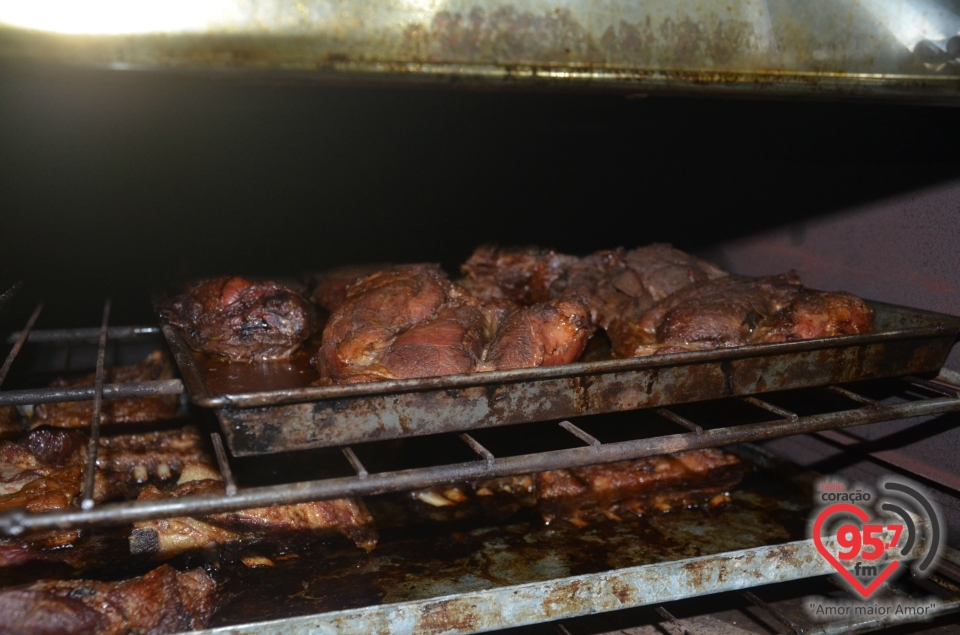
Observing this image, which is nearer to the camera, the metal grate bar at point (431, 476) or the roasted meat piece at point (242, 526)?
the metal grate bar at point (431, 476)

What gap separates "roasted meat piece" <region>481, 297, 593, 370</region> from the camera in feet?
8.85

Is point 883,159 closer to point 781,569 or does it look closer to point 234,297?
point 781,569

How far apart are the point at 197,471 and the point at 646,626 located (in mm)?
1929

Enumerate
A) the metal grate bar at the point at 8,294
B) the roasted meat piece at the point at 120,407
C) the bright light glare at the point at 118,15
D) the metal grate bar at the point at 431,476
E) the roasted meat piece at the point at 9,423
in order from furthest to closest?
the roasted meat piece at the point at 120,407 < the roasted meat piece at the point at 9,423 < the metal grate bar at the point at 8,294 < the metal grate bar at the point at 431,476 < the bright light glare at the point at 118,15

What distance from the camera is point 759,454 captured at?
3.98m

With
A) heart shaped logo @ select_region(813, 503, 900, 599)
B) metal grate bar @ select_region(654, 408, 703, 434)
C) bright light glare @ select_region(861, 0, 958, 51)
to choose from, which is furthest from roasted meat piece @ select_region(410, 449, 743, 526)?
bright light glare @ select_region(861, 0, 958, 51)

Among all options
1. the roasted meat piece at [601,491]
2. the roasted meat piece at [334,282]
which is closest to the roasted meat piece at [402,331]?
the roasted meat piece at [334,282]

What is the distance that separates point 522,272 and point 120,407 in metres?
2.19

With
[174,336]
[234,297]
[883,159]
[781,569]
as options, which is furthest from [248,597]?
[883,159]

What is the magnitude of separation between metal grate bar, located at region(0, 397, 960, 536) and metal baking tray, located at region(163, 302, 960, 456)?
0.67 ft

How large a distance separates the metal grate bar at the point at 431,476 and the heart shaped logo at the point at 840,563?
471mm

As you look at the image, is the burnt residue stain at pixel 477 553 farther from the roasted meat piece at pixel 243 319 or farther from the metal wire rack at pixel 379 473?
the roasted meat piece at pixel 243 319

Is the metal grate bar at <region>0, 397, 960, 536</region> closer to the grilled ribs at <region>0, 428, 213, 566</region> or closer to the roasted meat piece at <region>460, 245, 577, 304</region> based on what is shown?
the grilled ribs at <region>0, 428, 213, 566</region>

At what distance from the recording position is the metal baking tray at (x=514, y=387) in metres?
2.08
